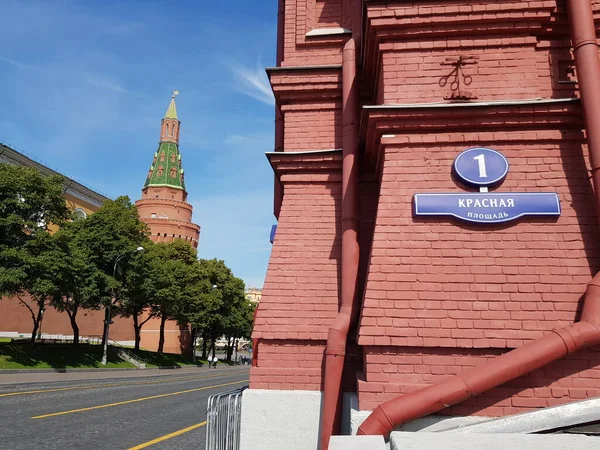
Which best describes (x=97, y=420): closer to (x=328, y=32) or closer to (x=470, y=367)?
(x=470, y=367)

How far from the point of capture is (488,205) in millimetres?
5375

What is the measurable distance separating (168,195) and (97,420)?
7132 cm

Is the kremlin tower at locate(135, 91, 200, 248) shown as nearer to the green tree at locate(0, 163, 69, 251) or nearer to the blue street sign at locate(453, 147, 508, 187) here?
the green tree at locate(0, 163, 69, 251)

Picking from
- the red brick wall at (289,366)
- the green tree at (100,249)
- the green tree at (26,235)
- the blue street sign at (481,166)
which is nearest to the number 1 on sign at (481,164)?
the blue street sign at (481,166)

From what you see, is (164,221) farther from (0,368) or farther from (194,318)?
(0,368)

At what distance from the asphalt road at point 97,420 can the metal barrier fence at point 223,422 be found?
366 centimetres

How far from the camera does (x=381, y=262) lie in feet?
17.6

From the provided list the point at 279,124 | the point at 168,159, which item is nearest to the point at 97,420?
the point at 279,124

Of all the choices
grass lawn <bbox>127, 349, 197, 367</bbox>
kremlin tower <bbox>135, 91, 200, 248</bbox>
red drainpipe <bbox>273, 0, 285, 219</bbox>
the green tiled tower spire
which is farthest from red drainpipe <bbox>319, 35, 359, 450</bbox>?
the green tiled tower spire

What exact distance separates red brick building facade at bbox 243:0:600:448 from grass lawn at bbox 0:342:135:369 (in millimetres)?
25217

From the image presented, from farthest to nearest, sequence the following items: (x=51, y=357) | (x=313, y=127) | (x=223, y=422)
→ 1. (x=51, y=357)
2. (x=313, y=127)
3. (x=223, y=422)

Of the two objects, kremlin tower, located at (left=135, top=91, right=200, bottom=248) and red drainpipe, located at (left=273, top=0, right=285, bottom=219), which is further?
kremlin tower, located at (left=135, top=91, right=200, bottom=248)

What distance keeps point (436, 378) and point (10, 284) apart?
27.6 meters

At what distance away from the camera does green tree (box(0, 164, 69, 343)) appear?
26.2m
